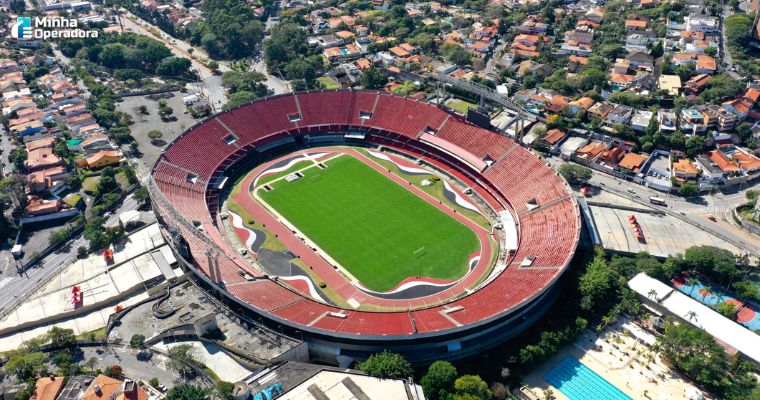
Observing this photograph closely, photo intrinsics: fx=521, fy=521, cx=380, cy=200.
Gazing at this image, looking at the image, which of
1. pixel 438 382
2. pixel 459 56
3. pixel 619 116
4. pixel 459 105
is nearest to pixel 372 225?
pixel 438 382

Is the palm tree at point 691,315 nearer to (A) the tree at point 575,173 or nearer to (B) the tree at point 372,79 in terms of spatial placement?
(A) the tree at point 575,173

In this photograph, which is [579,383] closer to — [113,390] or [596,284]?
[596,284]

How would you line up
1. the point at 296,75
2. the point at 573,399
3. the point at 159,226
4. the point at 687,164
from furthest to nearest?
the point at 296,75
the point at 687,164
the point at 159,226
the point at 573,399

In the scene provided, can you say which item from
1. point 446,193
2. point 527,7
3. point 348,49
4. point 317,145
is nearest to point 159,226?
point 317,145

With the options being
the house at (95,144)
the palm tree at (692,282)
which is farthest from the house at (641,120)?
the house at (95,144)

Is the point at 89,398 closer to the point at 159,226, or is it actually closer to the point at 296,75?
the point at 159,226

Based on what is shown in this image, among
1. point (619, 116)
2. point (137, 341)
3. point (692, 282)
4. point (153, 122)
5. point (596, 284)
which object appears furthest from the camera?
point (153, 122)
